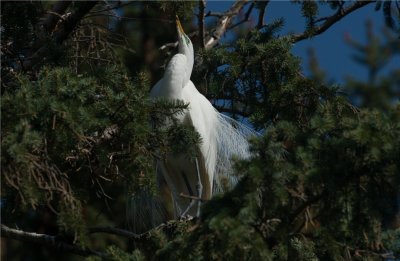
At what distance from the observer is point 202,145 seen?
4.01m

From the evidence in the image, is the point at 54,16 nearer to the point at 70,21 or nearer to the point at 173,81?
the point at 70,21

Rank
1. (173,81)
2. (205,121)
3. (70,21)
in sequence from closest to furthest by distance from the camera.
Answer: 1. (70,21)
2. (173,81)
3. (205,121)

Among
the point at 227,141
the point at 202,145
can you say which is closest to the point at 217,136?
the point at 227,141

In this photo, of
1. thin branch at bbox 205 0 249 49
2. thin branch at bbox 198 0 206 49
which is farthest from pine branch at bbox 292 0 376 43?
thin branch at bbox 205 0 249 49

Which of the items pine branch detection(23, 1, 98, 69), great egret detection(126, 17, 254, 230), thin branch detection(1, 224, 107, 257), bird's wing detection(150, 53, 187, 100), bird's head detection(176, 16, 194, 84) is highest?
pine branch detection(23, 1, 98, 69)

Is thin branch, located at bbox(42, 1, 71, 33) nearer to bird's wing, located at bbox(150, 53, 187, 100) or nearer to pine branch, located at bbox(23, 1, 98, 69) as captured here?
pine branch, located at bbox(23, 1, 98, 69)

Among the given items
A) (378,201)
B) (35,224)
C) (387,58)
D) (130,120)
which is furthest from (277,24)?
(35,224)

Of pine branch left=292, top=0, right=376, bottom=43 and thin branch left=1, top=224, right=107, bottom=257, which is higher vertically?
pine branch left=292, top=0, right=376, bottom=43

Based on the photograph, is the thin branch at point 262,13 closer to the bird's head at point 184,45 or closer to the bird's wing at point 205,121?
the bird's head at point 184,45

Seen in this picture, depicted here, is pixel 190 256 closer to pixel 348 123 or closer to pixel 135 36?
pixel 348 123

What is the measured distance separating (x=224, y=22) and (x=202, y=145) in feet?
4.56

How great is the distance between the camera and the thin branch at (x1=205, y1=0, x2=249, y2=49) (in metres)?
5.01

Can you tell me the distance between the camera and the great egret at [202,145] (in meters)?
4.00

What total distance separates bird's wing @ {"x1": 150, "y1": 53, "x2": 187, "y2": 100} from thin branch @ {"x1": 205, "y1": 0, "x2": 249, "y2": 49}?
0.88 metres
